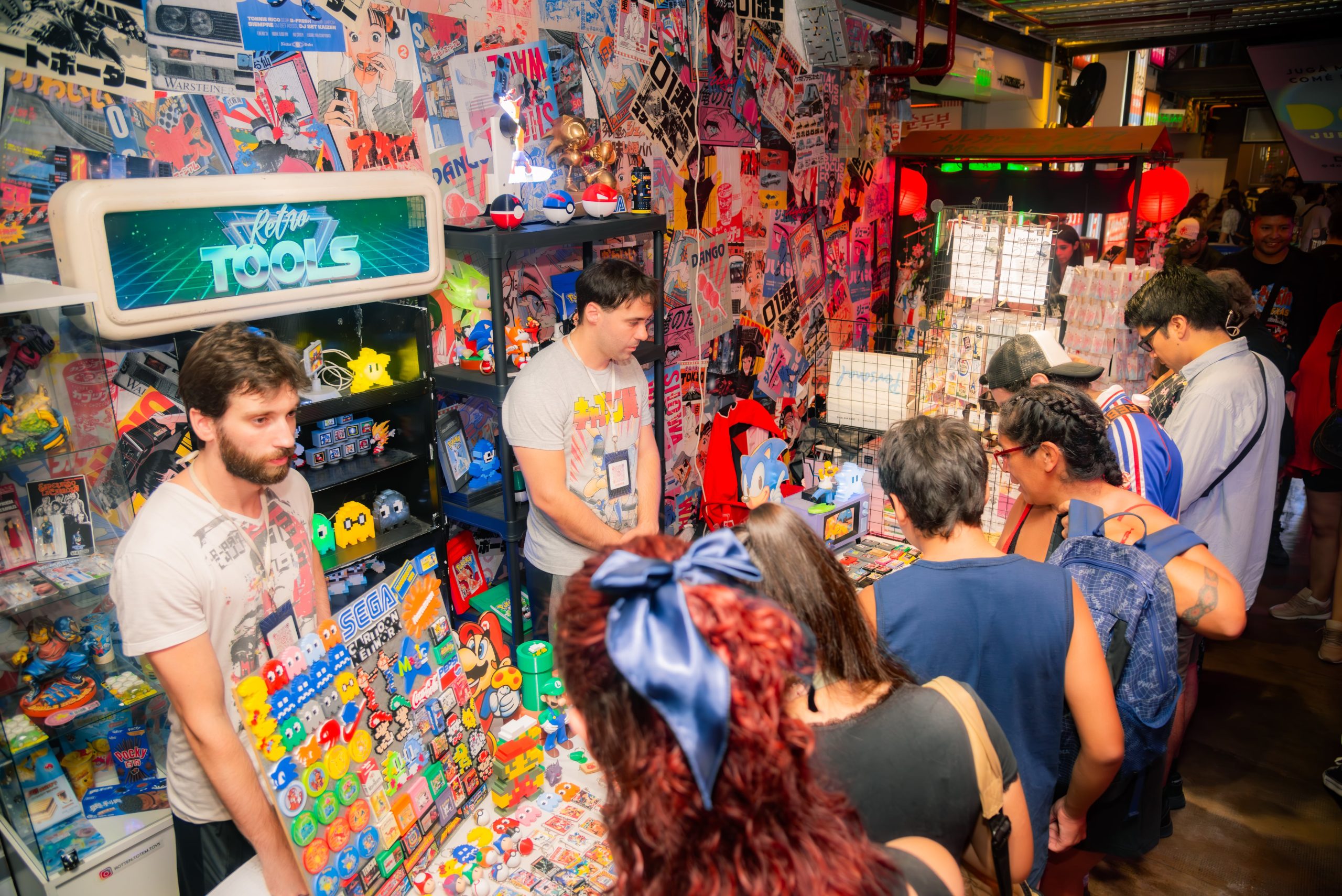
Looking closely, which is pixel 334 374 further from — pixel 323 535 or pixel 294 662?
pixel 294 662

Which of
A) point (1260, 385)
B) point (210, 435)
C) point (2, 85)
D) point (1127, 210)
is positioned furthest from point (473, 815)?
point (1127, 210)

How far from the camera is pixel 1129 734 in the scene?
6.82 feet

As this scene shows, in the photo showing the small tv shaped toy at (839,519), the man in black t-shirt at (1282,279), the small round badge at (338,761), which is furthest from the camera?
the man in black t-shirt at (1282,279)

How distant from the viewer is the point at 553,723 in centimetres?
243

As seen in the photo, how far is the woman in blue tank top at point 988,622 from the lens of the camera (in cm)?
175

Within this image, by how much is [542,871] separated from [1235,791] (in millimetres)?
2963

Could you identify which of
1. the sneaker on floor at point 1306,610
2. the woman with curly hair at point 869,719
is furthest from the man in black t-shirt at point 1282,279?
the woman with curly hair at point 869,719

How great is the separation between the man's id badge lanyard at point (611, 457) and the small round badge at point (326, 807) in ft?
4.78

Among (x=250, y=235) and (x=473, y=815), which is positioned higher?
(x=250, y=235)

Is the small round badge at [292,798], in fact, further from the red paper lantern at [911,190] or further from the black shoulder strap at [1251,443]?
the red paper lantern at [911,190]

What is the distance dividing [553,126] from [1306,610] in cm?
475

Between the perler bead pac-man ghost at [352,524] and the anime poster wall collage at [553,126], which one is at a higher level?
the anime poster wall collage at [553,126]

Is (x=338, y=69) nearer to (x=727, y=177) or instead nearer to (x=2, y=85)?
(x=2, y=85)

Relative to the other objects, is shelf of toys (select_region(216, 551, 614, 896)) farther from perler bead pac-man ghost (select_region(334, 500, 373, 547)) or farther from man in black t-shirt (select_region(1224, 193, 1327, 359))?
man in black t-shirt (select_region(1224, 193, 1327, 359))
